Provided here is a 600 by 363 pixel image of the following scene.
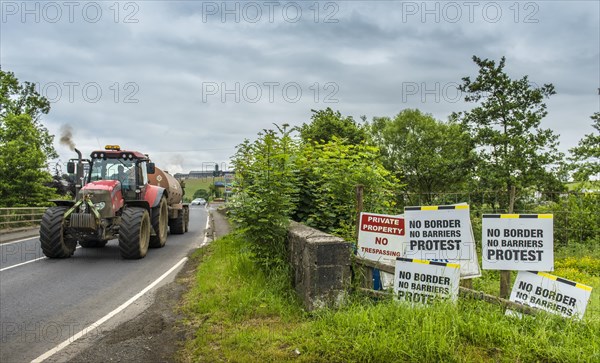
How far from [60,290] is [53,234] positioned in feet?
12.2

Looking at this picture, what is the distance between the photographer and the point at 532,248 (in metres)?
4.91

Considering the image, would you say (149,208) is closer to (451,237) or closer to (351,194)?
(351,194)

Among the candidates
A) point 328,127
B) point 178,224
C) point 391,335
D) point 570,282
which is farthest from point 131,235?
point 328,127

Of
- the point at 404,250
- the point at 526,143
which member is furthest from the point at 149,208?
the point at 526,143

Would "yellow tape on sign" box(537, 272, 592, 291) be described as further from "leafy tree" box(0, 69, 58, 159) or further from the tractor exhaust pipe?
"leafy tree" box(0, 69, 58, 159)

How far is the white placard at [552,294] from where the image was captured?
4560 mm

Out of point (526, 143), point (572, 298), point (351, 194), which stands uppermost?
point (526, 143)

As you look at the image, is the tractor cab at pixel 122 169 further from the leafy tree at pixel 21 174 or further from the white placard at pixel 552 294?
the leafy tree at pixel 21 174

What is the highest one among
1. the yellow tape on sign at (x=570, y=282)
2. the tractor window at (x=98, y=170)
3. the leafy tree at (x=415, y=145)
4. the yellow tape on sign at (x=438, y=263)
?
the leafy tree at (x=415, y=145)

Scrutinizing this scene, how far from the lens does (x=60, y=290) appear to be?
8250 mm

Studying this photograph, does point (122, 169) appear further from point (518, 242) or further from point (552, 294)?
point (552, 294)

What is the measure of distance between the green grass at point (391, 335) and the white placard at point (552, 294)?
7.1 inches

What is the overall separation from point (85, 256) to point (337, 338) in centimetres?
1010

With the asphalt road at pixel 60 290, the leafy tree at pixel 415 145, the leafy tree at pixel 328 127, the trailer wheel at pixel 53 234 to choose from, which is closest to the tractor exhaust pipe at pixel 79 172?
the trailer wheel at pixel 53 234
